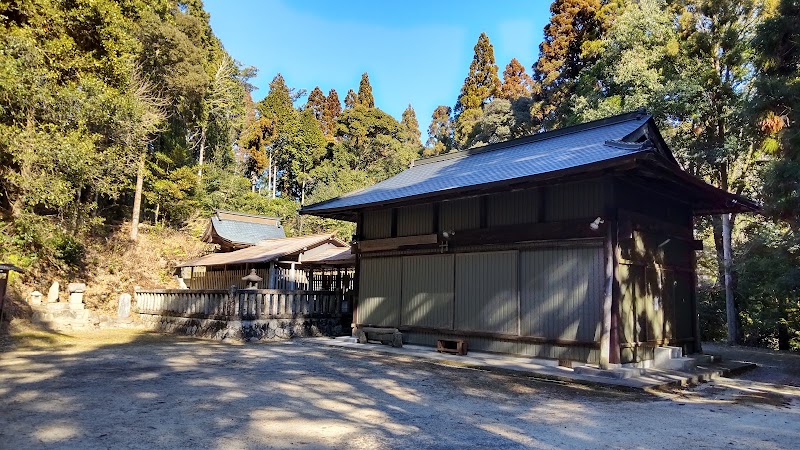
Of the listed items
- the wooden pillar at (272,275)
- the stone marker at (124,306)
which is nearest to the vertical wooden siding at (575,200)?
the wooden pillar at (272,275)

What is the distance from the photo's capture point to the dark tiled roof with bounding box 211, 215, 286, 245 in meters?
23.2

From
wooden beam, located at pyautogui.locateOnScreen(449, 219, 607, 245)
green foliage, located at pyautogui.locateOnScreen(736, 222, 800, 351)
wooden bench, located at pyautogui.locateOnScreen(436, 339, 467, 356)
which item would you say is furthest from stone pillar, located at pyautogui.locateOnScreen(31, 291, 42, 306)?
green foliage, located at pyautogui.locateOnScreen(736, 222, 800, 351)

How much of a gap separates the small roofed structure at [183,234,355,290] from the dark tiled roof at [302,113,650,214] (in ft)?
11.9

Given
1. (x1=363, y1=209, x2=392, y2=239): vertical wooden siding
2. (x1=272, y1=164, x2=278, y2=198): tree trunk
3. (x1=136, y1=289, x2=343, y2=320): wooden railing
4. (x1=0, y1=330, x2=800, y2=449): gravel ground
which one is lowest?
(x1=0, y1=330, x2=800, y2=449): gravel ground

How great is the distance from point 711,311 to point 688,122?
7.45 m

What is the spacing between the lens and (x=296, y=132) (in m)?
42.2

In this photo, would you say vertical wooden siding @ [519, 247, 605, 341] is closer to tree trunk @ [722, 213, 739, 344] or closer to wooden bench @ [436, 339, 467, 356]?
wooden bench @ [436, 339, 467, 356]

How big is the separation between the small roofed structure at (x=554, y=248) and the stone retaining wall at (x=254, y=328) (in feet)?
9.08

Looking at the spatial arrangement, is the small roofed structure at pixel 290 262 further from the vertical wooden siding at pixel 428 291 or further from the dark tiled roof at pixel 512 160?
the vertical wooden siding at pixel 428 291

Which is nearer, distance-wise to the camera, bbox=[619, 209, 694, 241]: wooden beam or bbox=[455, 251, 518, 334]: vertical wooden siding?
bbox=[619, 209, 694, 241]: wooden beam

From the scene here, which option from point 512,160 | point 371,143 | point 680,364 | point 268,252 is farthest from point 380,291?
point 371,143

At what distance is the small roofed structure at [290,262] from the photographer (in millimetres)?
17297

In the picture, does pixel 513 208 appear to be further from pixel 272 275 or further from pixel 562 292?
pixel 272 275

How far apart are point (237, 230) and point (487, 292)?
55.2ft
